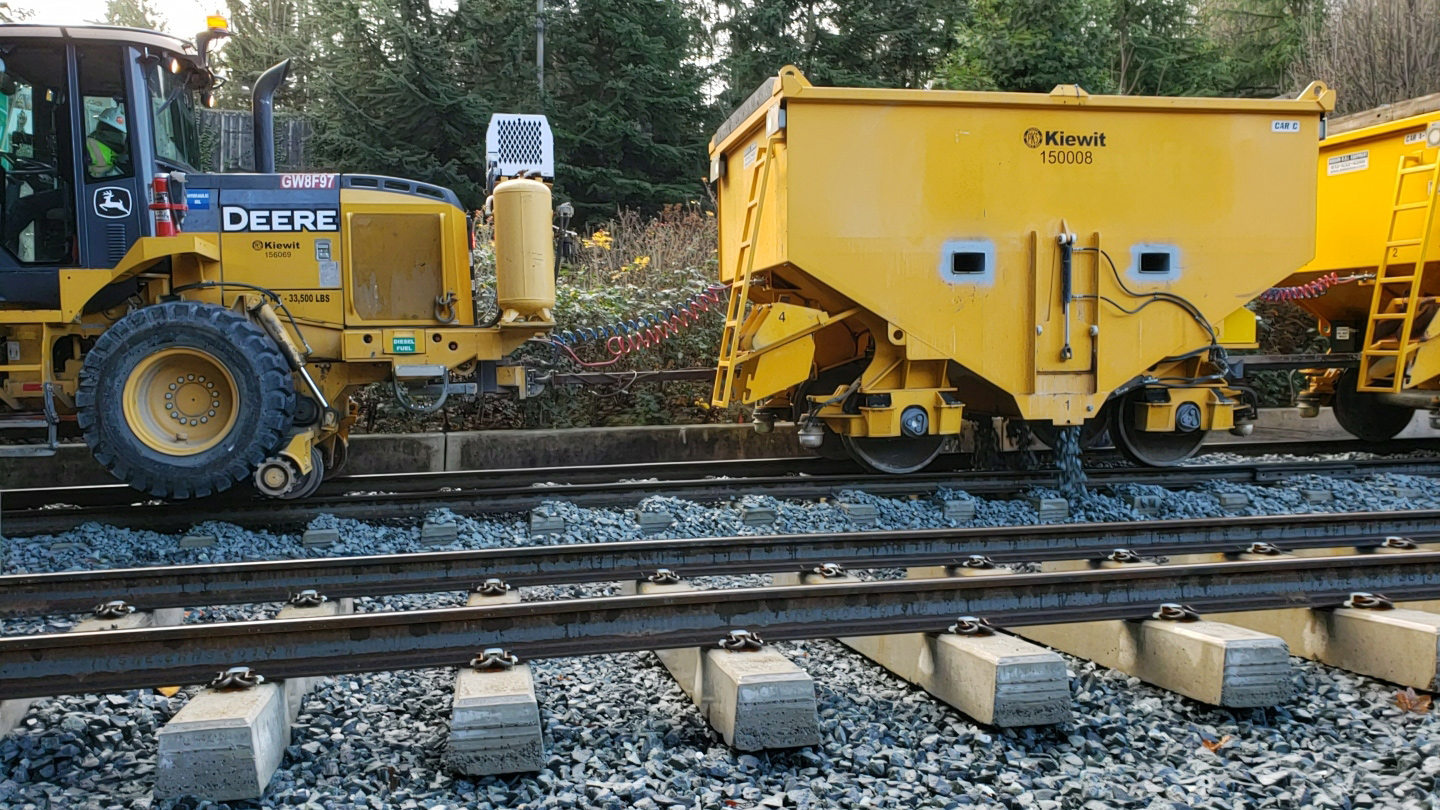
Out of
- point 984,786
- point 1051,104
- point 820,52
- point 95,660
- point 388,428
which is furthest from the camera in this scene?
point 820,52

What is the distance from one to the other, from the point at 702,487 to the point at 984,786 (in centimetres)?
454

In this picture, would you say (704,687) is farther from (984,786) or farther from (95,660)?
(95,660)

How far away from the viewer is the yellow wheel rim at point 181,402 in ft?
21.5

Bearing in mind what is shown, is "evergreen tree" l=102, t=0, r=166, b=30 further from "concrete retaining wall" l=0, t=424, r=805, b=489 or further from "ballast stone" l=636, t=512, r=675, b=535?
"ballast stone" l=636, t=512, r=675, b=535

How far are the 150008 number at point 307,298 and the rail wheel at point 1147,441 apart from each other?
242 inches

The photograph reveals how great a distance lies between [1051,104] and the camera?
737 cm

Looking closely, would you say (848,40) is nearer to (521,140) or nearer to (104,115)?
(521,140)

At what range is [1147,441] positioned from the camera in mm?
8484

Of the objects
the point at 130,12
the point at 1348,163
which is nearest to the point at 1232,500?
the point at 1348,163

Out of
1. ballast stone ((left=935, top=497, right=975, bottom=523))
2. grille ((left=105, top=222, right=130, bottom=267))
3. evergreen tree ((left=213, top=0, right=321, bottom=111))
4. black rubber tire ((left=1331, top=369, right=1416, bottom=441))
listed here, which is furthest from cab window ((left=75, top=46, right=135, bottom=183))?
evergreen tree ((left=213, top=0, right=321, bottom=111))

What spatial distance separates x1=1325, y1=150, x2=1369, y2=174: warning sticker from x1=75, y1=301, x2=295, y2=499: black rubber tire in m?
9.74

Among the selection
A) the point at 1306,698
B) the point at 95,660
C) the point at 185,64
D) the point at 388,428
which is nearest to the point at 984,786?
the point at 1306,698

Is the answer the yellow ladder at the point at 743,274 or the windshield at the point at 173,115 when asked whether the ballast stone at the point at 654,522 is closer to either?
the yellow ladder at the point at 743,274

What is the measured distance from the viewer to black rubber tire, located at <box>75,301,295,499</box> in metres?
6.41
